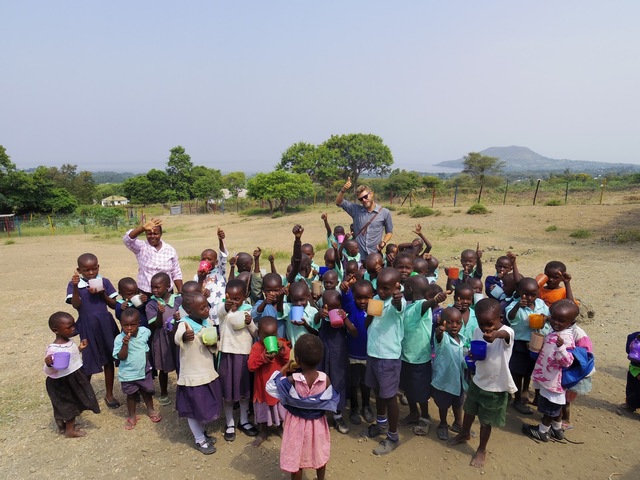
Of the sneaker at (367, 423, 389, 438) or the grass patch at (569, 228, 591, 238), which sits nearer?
the sneaker at (367, 423, 389, 438)

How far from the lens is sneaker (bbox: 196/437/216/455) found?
3.56 metres

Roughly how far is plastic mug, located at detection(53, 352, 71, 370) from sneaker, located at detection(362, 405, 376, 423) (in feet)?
9.01

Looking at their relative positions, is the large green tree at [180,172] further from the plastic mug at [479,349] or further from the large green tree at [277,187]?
the plastic mug at [479,349]

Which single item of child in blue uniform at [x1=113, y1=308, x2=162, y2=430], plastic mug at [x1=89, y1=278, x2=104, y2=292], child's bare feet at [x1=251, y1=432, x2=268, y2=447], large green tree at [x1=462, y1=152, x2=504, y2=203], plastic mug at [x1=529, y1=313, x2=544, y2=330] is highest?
large green tree at [x1=462, y1=152, x2=504, y2=203]

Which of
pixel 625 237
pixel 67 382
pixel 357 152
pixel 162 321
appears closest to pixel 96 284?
pixel 162 321

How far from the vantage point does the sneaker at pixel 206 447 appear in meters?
3.56

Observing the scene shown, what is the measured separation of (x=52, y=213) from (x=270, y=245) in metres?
20.5

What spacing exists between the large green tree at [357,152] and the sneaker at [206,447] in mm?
40408

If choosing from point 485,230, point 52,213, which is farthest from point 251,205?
point 485,230

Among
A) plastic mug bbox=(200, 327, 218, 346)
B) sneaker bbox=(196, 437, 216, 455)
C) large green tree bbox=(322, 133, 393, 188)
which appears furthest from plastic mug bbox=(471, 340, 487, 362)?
large green tree bbox=(322, 133, 393, 188)

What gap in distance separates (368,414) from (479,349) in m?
1.51

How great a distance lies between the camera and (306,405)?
8.85 feet

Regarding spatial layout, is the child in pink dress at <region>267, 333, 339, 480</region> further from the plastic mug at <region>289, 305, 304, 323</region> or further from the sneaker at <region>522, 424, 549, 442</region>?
the sneaker at <region>522, 424, 549, 442</region>

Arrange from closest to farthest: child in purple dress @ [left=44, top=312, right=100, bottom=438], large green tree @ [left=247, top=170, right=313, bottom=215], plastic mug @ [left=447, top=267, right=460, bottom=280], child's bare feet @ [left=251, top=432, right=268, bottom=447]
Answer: child in purple dress @ [left=44, top=312, right=100, bottom=438] < child's bare feet @ [left=251, top=432, right=268, bottom=447] < plastic mug @ [left=447, top=267, right=460, bottom=280] < large green tree @ [left=247, top=170, right=313, bottom=215]
